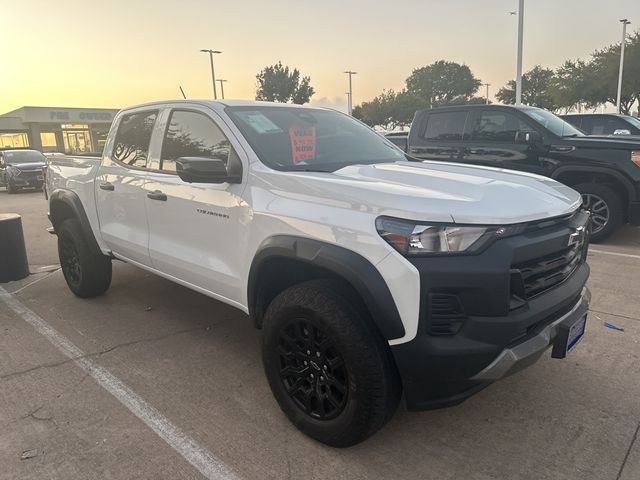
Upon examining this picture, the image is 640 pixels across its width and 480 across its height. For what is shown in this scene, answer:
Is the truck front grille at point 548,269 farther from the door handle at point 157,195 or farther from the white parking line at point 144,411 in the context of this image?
the door handle at point 157,195

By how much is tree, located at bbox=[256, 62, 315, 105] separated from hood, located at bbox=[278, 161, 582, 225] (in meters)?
48.2

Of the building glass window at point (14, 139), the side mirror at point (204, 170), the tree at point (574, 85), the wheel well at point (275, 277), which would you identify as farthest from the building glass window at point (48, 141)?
the wheel well at point (275, 277)

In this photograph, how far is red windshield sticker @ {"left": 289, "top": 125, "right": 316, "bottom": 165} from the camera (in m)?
3.27

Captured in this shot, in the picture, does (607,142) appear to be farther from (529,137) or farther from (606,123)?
(606,123)

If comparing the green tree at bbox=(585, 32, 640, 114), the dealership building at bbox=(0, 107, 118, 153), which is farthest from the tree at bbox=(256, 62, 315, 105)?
the green tree at bbox=(585, 32, 640, 114)

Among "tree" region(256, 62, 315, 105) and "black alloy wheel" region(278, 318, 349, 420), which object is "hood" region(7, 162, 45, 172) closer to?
"black alloy wheel" region(278, 318, 349, 420)

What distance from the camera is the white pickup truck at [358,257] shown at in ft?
7.32

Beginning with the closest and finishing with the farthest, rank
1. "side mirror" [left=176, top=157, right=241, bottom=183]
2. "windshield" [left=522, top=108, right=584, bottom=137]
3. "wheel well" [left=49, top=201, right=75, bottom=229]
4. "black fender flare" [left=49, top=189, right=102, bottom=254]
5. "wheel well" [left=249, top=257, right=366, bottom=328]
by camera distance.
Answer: "wheel well" [left=249, top=257, right=366, bottom=328] < "side mirror" [left=176, top=157, right=241, bottom=183] < "black fender flare" [left=49, top=189, right=102, bottom=254] < "wheel well" [left=49, top=201, right=75, bottom=229] < "windshield" [left=522, top=108, right=584, bottom=137]

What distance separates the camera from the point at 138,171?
4.07m

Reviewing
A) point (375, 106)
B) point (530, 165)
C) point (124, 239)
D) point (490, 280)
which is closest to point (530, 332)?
point (490, 280)

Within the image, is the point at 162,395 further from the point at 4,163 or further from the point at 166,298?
the point at 4,163

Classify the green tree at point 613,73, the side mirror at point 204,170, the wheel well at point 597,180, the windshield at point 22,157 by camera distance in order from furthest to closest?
the green tree at point 613,73 < the windshield at point 22,157 < the wheel well at point 597,180 < the side mirror at point 204,170

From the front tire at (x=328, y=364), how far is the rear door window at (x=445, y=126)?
244 inches

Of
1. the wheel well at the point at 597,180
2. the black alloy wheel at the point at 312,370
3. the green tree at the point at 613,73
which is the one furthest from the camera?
the green tree at the point at 613,73
